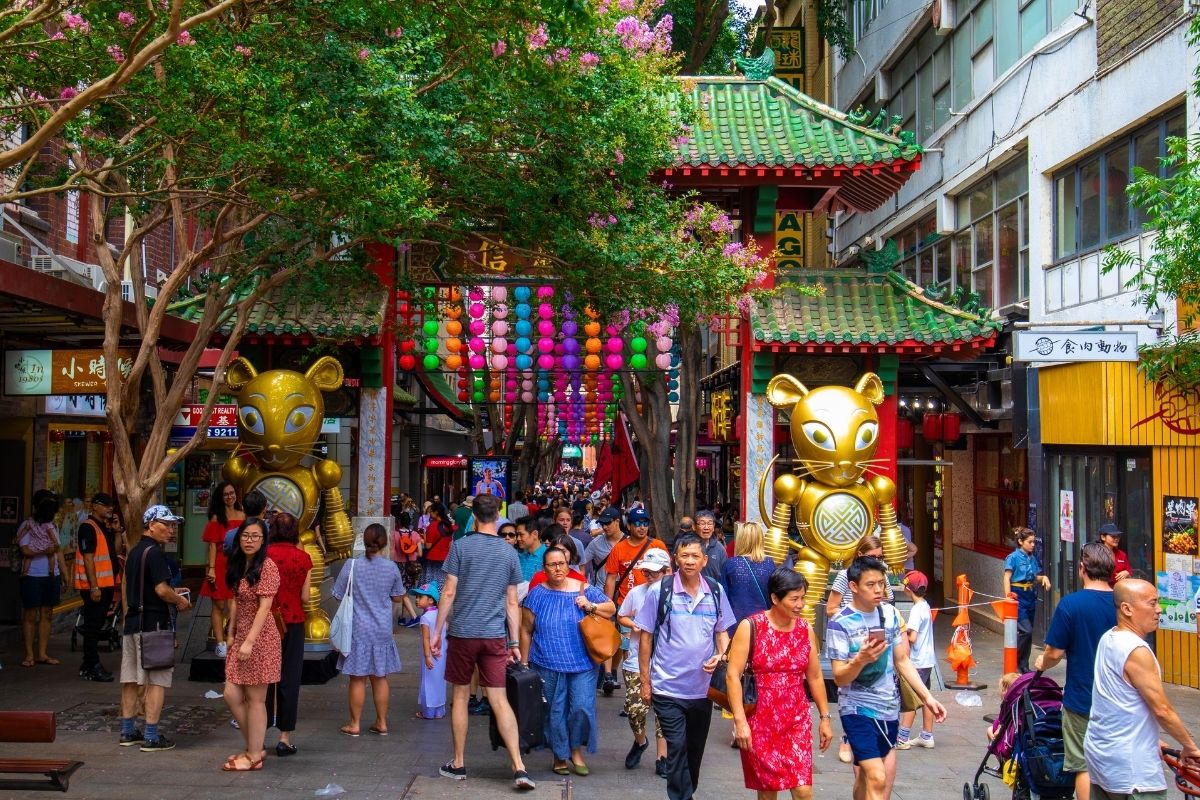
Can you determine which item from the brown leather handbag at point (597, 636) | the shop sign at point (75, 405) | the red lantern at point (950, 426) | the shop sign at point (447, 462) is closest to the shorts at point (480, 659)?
the brown leather handbag at point (597, 636)

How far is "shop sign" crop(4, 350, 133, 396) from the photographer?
1130 centimetres

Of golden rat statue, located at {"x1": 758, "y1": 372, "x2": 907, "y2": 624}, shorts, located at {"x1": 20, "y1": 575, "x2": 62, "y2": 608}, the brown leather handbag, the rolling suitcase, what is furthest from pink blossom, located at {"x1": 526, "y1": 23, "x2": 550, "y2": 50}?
shorts, located at {"x1": 20, "y1": 575, "x2": 62, "y2": 608}

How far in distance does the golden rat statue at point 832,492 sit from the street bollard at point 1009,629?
4.17ft

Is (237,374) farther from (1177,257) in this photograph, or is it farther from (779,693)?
(1177,257)

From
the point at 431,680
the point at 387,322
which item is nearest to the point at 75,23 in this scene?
the point at 387,322

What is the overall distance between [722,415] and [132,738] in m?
16.6

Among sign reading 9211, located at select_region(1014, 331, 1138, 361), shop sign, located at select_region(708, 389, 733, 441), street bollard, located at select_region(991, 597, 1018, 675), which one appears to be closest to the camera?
street bollard, located at select_region(991, 597, 1018, 675)

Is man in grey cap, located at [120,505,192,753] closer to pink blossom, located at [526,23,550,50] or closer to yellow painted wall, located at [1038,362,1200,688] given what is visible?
pink blossom, located at [526,23,550,50]

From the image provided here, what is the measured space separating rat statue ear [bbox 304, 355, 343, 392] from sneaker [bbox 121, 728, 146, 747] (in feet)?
15.6

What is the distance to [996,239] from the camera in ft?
59.2

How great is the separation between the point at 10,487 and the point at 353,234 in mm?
6161

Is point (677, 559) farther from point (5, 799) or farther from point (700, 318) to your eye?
point (700, 318)

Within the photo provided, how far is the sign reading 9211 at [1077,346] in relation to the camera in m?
11.6

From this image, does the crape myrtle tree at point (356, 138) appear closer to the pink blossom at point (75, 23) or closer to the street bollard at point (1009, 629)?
the pink blossom at point (75, 23)
